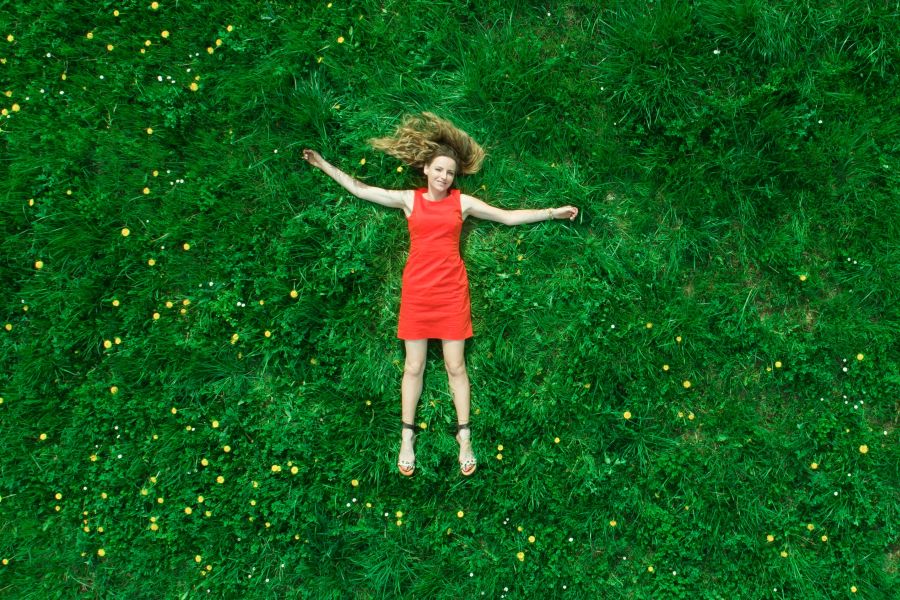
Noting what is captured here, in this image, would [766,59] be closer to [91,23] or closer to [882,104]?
[882,104]

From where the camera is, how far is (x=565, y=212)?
4496mm

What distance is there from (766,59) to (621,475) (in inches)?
139

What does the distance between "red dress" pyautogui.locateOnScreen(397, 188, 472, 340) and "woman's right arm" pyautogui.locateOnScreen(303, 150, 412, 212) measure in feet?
0.58

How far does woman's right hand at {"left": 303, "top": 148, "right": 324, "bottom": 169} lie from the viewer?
15.0ft

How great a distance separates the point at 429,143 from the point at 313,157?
3.21 feet

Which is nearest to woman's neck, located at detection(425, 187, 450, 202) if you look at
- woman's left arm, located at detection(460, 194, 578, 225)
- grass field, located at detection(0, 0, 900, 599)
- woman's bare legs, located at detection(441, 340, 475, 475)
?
woman's left arm, located at detection(460, 194, 578, 225)

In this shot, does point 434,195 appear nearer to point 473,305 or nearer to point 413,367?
point 473,305

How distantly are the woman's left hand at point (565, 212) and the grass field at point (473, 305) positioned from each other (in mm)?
116

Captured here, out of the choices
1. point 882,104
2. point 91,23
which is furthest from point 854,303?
point 91,23

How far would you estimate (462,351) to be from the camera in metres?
4.51

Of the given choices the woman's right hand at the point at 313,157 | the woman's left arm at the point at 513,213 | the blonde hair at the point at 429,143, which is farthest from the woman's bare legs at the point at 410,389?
the woman's right hand at the point at 313,157

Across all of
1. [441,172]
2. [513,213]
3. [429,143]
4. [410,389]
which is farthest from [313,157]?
[410,389]

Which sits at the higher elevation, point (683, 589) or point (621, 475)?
point (621, 475)

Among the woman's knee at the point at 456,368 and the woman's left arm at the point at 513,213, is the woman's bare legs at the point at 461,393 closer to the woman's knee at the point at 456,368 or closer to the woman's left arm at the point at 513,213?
the woman's knee at the point at 456,368
